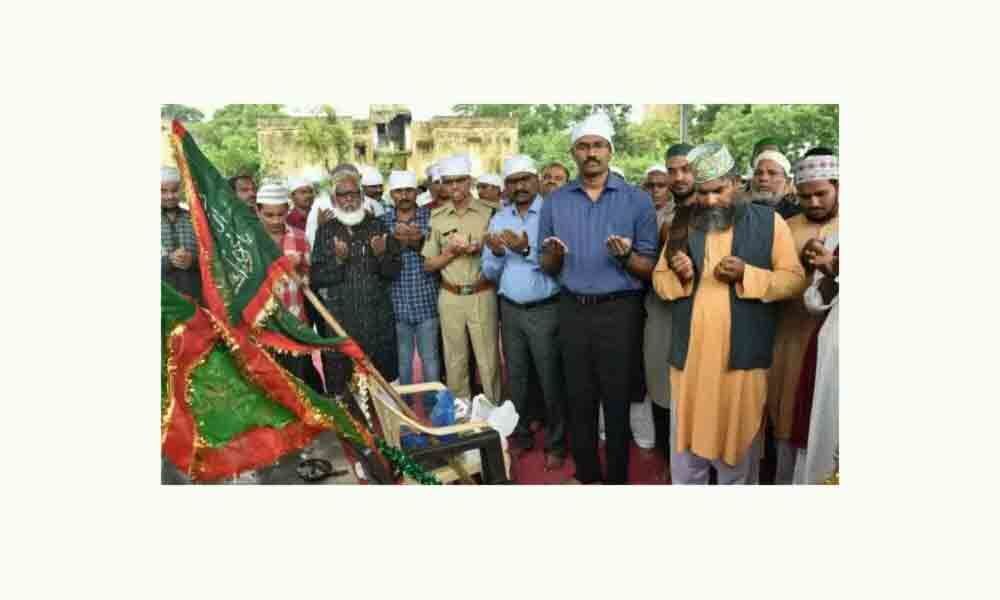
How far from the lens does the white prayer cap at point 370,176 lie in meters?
4.42

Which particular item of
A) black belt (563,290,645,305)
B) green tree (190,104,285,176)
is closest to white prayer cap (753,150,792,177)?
black belt (563,290,645,305)

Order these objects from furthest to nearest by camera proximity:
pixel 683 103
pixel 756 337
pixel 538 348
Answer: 1. pixel 538 348
2. pixel 683 103
3. pixel 756 337

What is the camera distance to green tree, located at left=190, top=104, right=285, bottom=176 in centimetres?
419

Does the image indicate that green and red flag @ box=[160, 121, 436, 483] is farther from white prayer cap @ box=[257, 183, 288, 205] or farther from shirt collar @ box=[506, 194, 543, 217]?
shirt collar @ box=[506, 194, 543, 217]

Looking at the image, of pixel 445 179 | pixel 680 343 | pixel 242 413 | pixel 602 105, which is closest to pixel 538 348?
pixel 680 343

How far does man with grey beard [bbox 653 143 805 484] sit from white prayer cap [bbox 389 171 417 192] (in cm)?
160

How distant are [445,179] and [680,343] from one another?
1723 millimetres

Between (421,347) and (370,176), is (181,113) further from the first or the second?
(421,347)

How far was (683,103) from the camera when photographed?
4168 mm

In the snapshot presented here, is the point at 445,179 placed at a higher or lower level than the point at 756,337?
higher

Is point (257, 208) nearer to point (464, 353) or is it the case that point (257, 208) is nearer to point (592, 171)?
point (464, 353)

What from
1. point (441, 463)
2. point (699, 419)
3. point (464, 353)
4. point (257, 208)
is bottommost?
point (441, 463)

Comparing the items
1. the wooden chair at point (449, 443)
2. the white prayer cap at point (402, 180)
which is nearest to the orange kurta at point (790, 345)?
the wooden chair at point (449, 443)

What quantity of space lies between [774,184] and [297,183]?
2.86m
